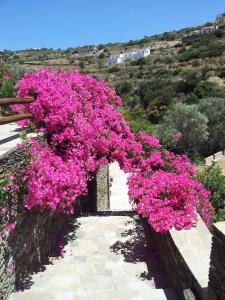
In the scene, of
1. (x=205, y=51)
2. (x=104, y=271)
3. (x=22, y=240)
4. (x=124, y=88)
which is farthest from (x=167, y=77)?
(x=22, y=240)

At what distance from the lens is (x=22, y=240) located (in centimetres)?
600

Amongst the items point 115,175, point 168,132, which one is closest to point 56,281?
point 115,175

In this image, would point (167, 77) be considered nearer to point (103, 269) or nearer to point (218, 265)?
point (103, 269)

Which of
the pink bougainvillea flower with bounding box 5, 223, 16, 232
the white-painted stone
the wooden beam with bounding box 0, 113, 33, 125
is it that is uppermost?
the wooden beam with bounding box 0, 113, 33, 125

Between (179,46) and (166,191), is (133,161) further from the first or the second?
(179,46)

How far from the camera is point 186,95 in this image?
43750 mm

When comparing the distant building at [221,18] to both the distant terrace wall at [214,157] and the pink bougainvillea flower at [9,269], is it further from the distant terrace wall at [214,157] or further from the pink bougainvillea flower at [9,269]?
the pink bougainvillea flower at [9,269]

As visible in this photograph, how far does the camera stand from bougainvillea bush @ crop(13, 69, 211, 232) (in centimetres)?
596

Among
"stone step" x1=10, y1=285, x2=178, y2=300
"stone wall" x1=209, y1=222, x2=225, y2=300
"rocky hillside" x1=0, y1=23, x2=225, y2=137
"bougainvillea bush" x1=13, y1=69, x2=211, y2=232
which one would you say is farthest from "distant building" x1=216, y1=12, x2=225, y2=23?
"stone wall" x1=209, y1=222, x2=225, y2=300

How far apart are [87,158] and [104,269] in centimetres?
215

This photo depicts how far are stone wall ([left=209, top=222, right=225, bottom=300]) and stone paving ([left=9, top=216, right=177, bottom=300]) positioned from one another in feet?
5.12

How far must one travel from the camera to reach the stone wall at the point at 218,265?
3.58 m

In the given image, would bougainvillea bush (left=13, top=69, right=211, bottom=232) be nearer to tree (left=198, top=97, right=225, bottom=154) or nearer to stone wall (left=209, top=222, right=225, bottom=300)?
stone wall (left=209, top=222, right=225, bottom=300)

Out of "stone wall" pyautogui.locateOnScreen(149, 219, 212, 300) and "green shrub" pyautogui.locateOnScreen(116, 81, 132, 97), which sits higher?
"green shrub" pyautogui.locateOnScreen(116, 81, 132, 97)
